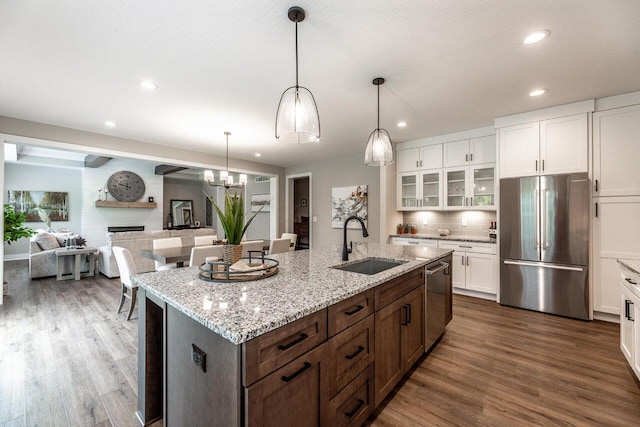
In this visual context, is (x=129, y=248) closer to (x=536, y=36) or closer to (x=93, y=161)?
(x=93, y=161)

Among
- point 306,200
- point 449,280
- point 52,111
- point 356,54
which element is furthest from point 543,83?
point 306,200

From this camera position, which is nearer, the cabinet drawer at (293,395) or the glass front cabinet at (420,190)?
the cabinet drawer at (293,395)

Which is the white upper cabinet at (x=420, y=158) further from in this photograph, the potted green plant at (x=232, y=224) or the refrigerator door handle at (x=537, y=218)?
the potted green plant at (x=232, y=224)

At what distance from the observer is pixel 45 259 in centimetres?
516

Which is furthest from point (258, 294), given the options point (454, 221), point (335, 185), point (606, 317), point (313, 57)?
point (335, 185)

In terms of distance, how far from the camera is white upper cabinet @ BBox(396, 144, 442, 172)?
4.62 meters

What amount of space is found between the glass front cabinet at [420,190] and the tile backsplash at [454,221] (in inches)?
11.6

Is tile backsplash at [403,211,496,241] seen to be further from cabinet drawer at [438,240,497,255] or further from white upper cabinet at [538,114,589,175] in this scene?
white upper cabinet at [538,114,589,175]

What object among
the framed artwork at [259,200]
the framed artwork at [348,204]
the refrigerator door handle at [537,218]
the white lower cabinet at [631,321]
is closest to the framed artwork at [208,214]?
the framed artwork at [259,200]

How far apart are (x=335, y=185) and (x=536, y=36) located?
4.41 meters

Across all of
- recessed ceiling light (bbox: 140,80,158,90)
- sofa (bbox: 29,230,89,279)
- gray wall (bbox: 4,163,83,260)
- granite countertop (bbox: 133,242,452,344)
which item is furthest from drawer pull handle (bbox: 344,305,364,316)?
gray wall (bbox: 4,163,83,260)

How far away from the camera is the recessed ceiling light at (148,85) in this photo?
105 inches

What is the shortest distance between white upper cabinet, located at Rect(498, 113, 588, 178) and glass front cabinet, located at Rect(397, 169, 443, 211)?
1.05m

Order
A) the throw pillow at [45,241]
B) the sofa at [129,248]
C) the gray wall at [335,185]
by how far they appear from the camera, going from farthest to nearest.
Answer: the gray wall at [335,185] → the throw pillow at [45,241] → the sofa at [129,248]
